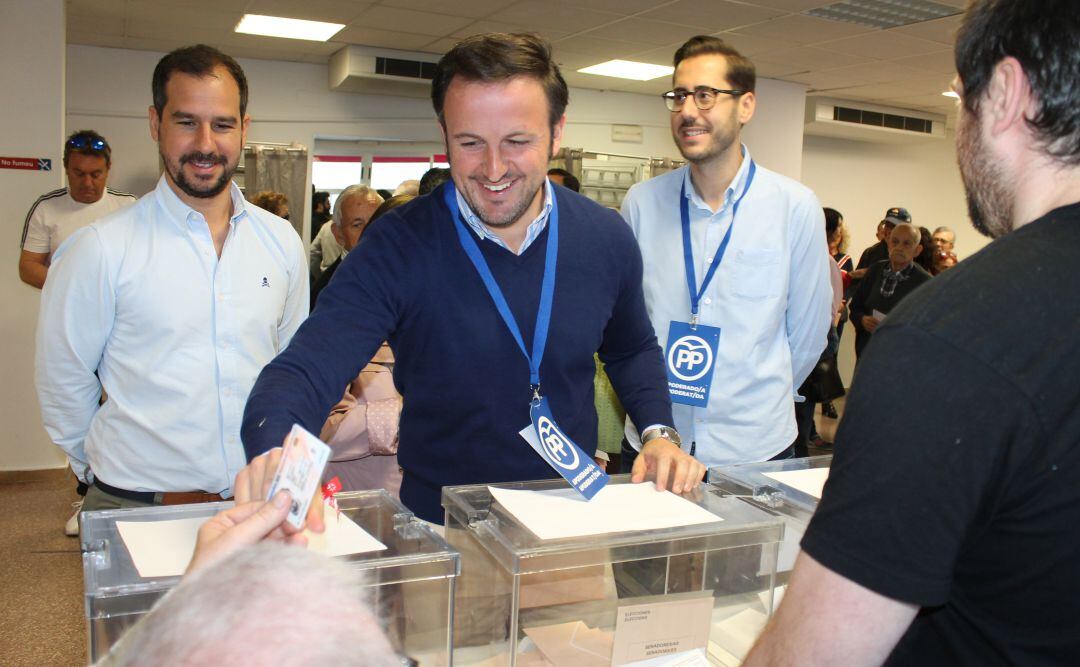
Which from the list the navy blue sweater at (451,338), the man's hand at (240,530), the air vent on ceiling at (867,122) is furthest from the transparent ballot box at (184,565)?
the air vent on ceiling at (867,122)

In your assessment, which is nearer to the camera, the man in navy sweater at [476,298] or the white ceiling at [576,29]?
the man in navy sweater at [476,298]

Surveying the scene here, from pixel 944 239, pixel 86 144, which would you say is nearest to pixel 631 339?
pixel 86 144

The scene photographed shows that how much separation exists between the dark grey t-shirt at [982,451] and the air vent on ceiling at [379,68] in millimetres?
7760

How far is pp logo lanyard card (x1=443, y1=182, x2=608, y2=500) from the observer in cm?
140

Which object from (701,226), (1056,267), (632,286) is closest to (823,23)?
(701,226)

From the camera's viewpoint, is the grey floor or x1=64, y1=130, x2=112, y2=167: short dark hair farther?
x1=64, y1=130, x2=112, y2=167: short dark hair

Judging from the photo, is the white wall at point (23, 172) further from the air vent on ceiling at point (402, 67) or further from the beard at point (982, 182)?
the beard at point (982, 182)

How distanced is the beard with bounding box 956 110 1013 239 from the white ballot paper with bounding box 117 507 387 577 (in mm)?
823

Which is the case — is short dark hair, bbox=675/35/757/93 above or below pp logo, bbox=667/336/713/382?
above

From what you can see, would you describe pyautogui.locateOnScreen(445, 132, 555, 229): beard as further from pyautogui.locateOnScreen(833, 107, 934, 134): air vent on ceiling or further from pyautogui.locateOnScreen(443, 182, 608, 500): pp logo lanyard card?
pyautogui.locateOnScreen(833, 107, 934, 134): air vent on ceiling

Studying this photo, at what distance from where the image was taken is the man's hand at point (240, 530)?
31.7 inches

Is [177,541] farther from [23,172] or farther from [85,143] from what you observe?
[23,172]

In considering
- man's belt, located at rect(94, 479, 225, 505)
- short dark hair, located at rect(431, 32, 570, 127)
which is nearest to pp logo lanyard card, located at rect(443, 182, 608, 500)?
short dark hair, located at rect(431, 32, 570, 127)

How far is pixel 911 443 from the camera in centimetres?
73
